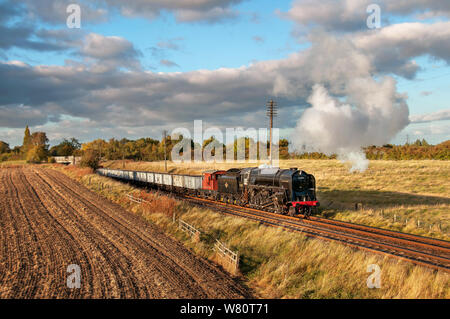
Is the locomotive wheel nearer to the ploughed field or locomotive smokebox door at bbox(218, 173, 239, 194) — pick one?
locomotive smokebox door at bbox(218, 173, 239, 194)

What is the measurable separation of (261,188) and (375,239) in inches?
451

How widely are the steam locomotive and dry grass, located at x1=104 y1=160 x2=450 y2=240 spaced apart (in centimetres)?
348

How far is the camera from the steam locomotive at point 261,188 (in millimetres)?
25016

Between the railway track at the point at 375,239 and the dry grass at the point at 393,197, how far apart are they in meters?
2.72

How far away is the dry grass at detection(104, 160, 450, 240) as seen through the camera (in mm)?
23947

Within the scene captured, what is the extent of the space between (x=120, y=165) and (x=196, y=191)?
89.4 m

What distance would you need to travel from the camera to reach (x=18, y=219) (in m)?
27.3

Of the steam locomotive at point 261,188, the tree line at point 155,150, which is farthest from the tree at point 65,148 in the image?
the steam locomotive at point 261,188
